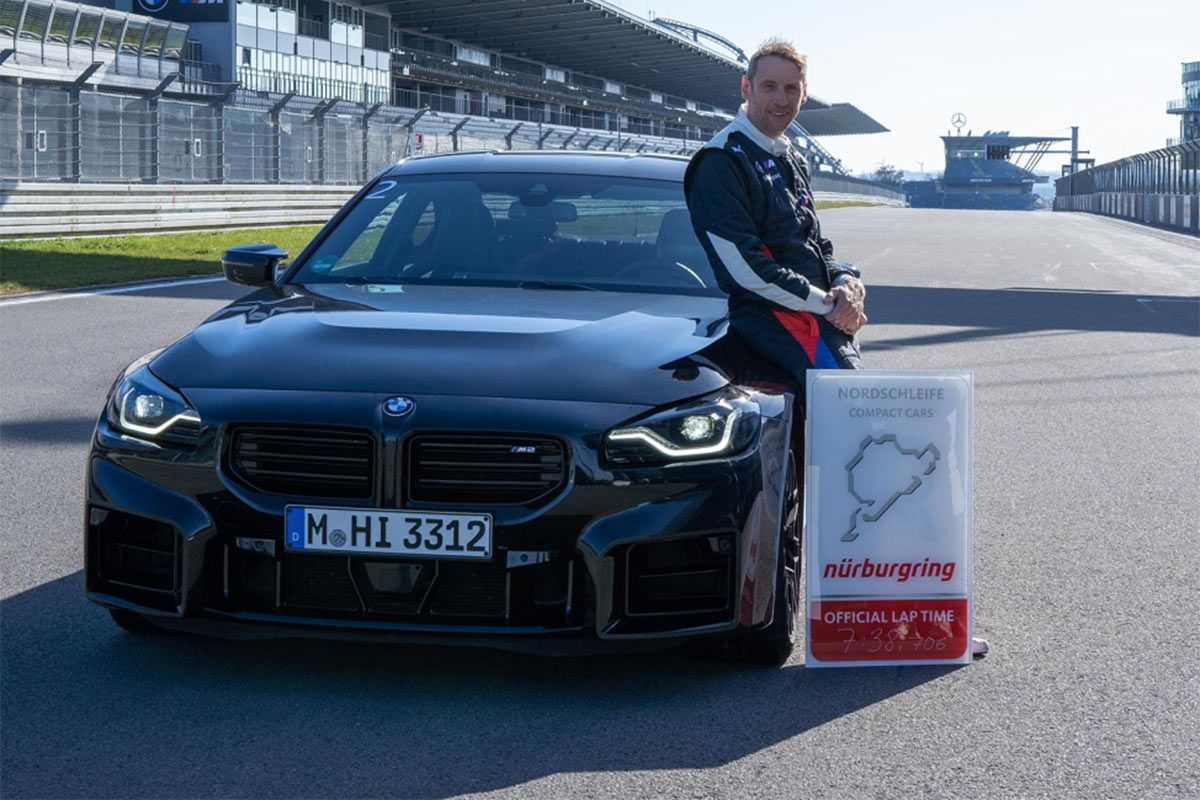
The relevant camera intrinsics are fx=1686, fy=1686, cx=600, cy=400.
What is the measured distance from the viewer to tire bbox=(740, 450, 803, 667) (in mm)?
4094

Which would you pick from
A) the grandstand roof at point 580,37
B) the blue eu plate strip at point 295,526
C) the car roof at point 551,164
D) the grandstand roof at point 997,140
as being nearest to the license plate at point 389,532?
the blue eu plate strip at point 295,526

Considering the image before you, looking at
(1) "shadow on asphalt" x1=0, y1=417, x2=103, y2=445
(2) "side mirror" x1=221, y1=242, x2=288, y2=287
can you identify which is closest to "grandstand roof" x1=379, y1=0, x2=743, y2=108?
(1) "shadow on asphalt" x1=0, y1=417, x2=103, y2=445

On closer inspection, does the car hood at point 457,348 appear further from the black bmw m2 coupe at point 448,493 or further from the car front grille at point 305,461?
the car front grille at point 305,461

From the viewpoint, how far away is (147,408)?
3979mm

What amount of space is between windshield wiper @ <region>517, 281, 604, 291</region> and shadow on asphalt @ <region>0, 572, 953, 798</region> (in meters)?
1.19

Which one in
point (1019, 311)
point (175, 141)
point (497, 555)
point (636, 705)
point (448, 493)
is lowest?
point (636, 705)

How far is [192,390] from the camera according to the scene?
3.95 metres

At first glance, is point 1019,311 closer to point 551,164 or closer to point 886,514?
point 551,164

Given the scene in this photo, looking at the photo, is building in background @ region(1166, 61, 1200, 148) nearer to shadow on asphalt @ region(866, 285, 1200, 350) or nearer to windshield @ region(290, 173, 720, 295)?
shadow on asphalt @ region(866, 285, 1200, 350)

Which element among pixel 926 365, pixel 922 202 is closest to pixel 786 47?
pixel 926 365

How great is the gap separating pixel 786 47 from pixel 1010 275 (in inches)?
765

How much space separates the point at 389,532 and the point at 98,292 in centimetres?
1327

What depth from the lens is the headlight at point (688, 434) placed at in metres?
3.78

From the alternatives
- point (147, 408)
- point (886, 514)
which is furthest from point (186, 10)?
point (886, 514)
